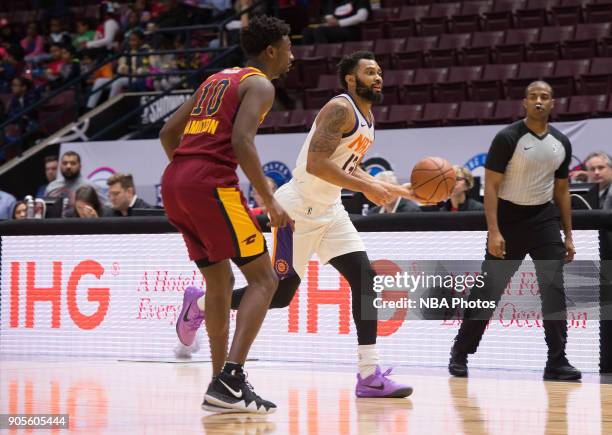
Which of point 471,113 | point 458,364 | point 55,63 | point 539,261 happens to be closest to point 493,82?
point 471,113

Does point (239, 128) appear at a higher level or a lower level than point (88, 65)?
lower

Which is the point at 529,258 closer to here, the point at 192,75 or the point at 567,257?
the point at 567,257

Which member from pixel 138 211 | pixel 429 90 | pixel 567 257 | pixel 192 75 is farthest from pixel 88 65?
pixel 567 257

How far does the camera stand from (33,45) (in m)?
19.2

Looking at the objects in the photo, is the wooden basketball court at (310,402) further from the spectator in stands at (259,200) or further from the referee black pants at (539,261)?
the spectator in stands at (259,200)

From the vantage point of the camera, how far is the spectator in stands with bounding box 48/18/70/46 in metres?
18.7

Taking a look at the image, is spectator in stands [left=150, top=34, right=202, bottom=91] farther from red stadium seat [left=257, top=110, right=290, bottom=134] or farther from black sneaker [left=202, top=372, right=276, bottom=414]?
black sneaker [left=202, top=372, right=276, bottom=414]

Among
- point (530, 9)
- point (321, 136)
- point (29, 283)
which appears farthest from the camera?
point (530, 9)

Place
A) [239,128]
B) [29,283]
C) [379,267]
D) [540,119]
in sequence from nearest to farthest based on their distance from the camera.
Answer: [239,128], [540,119], [379,267], [29,283]

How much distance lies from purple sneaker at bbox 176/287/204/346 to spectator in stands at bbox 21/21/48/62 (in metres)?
12.3

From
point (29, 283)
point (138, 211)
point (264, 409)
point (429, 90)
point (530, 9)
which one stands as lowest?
point (264, 409)

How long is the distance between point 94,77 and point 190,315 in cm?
1089

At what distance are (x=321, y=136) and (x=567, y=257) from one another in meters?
1.97

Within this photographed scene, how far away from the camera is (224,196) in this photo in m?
5.11
